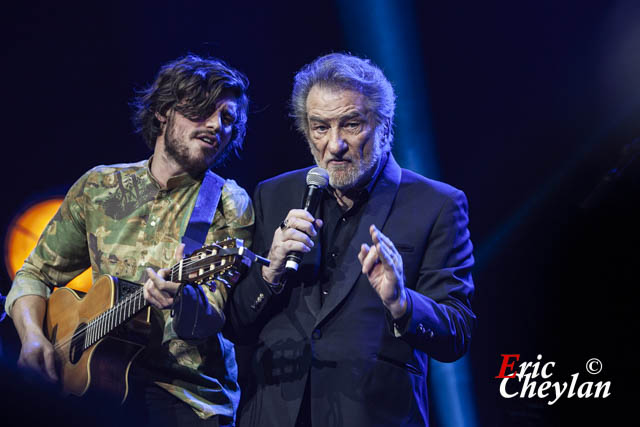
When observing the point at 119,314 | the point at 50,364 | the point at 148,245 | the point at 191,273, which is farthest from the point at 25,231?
the point at 191,273

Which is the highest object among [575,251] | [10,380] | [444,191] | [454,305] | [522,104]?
[522,104]

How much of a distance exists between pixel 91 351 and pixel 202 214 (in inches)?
31.3

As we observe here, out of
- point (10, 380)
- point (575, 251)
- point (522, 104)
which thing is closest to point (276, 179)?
point (10, 380)

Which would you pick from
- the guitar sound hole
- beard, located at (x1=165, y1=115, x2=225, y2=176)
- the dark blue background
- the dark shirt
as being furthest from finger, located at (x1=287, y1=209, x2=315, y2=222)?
the dark blue background

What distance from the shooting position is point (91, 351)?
2.47 meters

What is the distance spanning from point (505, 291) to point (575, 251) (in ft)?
2.09

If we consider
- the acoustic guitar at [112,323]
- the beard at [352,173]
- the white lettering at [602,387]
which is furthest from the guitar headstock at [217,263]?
the white lettering at [602,387]

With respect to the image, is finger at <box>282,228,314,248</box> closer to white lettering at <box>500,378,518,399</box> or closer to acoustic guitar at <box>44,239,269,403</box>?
acoustic guitar at <box>44,239,269,403</box>

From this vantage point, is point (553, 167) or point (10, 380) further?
point (553, 167)

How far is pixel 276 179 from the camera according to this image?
291 cm

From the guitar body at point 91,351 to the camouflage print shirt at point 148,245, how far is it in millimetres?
119

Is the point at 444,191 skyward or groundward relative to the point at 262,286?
skyward

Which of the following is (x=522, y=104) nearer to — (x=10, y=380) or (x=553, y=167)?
(x=553, y=167)

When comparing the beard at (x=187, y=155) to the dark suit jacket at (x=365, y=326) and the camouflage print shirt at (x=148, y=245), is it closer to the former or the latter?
the camouflage print shirt at (x=148, y=245)
